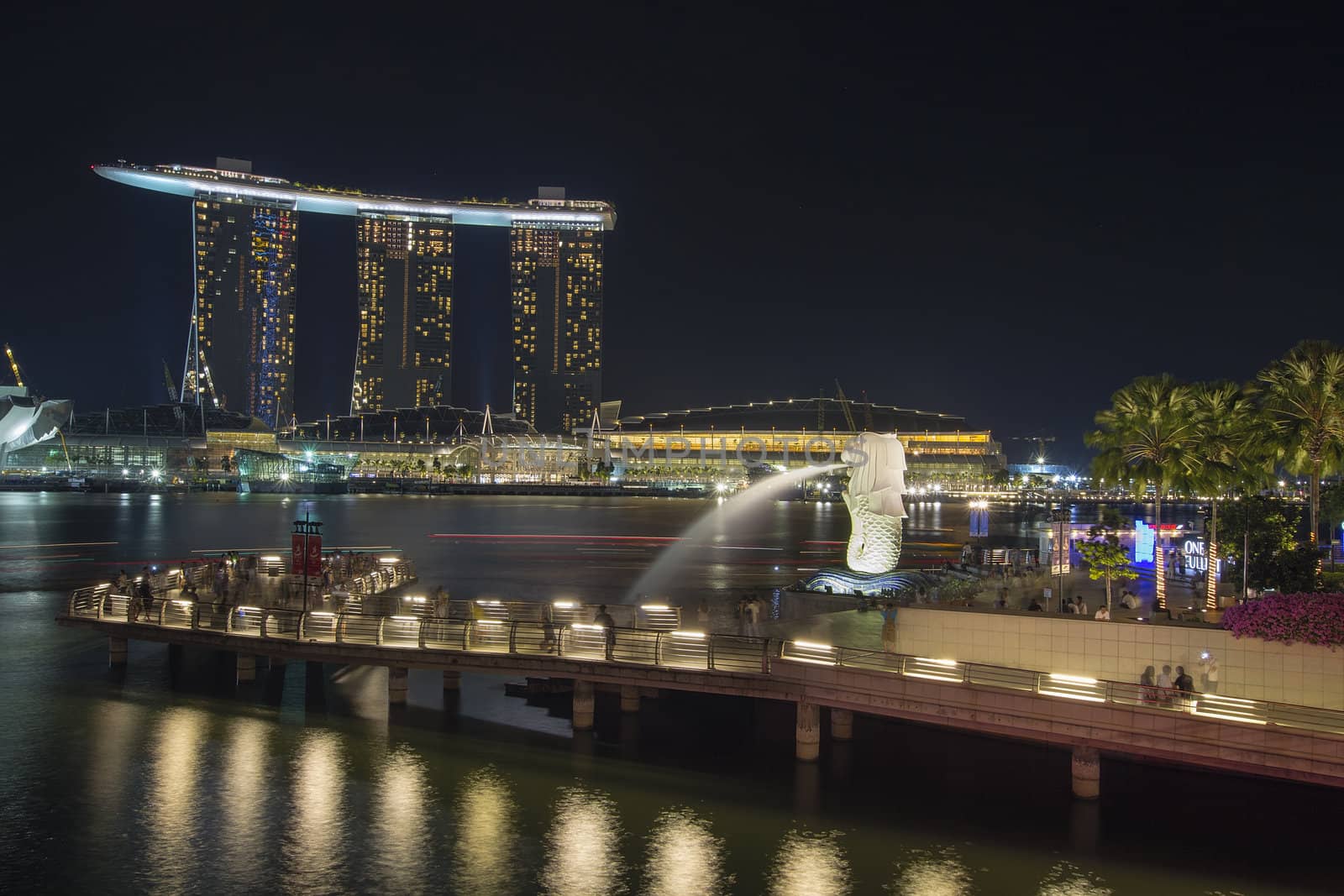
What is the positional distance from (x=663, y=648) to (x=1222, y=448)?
21700mm

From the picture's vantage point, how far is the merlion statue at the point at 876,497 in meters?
34.0

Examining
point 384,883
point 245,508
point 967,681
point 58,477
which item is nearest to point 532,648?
point 384,883

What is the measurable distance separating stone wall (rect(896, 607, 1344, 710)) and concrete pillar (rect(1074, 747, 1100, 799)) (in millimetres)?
1476

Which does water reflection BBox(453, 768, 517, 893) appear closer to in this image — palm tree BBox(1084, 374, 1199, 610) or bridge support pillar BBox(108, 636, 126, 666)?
bridge support pillar BBox(108, 636, 126, 666)

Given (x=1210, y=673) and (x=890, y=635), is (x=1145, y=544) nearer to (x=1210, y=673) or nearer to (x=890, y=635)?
(x=890, y=635)

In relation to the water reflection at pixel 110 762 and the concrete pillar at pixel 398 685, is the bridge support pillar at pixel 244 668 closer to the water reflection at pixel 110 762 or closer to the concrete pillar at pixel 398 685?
the water reflection at pixel 110 762

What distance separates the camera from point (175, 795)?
1958cm

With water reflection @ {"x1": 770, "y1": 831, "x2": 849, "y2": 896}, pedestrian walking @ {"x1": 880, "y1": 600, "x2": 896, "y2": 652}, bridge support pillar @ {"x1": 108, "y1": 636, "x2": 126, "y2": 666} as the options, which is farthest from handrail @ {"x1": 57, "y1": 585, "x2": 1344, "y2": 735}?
water reflection @ {"x1": 770, "y1": 831, "x2": 849, "y2": 896}

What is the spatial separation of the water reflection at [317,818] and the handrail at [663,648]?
291cm

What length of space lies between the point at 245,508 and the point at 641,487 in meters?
82.5

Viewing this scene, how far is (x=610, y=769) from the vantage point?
2133 centimetres

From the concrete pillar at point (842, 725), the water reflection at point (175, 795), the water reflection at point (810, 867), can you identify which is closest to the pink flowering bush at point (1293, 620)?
the concrete pillar at point (842, 725)

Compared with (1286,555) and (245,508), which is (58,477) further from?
(1286,555)

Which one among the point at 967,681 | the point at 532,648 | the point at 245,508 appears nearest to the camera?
the point at 967,681
